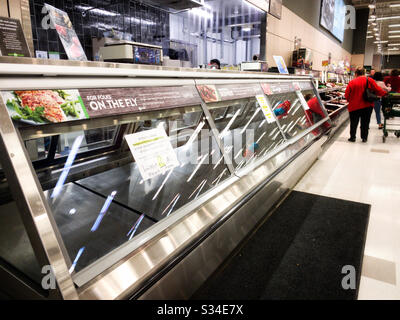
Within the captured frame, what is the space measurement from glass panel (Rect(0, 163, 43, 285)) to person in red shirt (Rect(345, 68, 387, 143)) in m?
5.90

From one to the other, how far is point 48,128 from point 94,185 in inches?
41.8

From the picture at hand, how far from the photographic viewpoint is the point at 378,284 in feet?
5.68

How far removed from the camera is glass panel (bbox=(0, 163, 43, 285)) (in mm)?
1189

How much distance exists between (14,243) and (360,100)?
6012 mm

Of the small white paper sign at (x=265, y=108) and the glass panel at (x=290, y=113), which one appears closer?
the small white paper sign at (x=265, y=108)

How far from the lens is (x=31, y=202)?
0.86m

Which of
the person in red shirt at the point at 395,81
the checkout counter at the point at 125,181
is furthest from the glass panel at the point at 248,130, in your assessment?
the person in red shirt at the point at 395,81

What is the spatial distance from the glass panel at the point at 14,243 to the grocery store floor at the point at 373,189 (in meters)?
1.74

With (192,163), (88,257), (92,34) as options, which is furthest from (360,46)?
(88,257)

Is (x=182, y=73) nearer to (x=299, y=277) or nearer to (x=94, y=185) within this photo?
(x=94, y=185)

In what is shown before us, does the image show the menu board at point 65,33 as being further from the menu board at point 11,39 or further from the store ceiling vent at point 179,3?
the store ceiling vent at point 179,3

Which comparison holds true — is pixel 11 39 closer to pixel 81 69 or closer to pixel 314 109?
pixel 81 69

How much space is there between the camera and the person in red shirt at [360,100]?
5379 mm

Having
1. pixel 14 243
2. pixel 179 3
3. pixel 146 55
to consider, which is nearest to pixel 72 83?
pixel 14 243
